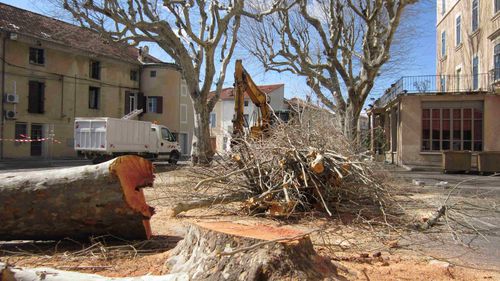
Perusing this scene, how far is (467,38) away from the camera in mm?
25766

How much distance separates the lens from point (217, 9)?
715 inches

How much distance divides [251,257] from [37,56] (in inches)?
1126

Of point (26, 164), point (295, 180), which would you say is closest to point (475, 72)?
point (295, 180)

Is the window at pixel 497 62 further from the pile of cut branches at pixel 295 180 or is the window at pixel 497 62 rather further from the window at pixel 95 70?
the window at pixel 95 70

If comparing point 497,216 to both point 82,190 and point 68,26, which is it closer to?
point 82,190

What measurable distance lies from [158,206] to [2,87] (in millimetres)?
21303

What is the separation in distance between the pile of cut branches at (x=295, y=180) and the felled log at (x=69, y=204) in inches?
84.2

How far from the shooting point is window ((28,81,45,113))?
27750mm

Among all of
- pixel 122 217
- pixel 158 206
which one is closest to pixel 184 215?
pixel 158 206

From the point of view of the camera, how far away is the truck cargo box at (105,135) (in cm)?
2053

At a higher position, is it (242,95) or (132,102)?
(132,102)

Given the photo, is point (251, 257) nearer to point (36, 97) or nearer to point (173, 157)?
point (173, 157)

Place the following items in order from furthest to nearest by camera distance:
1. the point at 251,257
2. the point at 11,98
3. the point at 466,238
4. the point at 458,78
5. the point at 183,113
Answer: the point at 183,113
the point at 458,78
the point at 11,98
the point at 466,238
the point at 251,257

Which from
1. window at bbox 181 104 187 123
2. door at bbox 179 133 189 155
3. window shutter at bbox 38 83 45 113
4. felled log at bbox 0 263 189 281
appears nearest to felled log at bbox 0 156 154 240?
felled log at bbox 0 263 189 281
